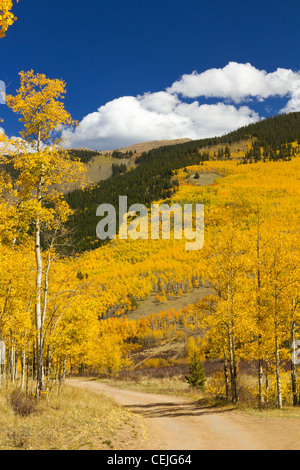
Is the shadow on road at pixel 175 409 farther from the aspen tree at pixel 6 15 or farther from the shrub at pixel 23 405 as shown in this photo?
the aspen tree at pixel 6 15

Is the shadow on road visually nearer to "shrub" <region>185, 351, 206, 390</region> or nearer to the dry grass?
the dry grass

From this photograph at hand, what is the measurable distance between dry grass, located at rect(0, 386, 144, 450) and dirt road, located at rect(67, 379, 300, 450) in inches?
40.3

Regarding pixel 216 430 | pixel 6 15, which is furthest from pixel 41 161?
pixel 216 430

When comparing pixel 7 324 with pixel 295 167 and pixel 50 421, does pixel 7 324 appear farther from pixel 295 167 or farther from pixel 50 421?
pixel 295 167

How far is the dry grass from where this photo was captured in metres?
9.27

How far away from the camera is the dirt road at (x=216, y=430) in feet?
33.5

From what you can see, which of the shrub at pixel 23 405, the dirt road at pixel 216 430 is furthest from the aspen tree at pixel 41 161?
the dirt road at pixel 216 430

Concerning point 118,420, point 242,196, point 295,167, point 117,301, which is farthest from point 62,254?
point 295,167

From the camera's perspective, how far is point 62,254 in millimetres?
14141

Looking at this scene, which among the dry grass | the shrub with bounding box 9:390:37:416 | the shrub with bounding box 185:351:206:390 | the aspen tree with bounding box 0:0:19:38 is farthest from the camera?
the shrub with bounding box 185:351:206:390

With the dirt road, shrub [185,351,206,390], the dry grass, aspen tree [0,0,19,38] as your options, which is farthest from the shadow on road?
aspen tree [0,0,19,38]

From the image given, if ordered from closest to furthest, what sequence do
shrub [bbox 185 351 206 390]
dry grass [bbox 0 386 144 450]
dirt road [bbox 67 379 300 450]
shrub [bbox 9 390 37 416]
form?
dry grass [bbox 0 386 144 450], dirt road [bbox 67 379 300 450], shrub [bbox 9 390 37 416], shrub [bbox 185 351 206 390]

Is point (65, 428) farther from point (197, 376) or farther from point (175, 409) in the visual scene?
point (197, 376)

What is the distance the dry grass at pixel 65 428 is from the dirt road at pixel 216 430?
1023 mm
